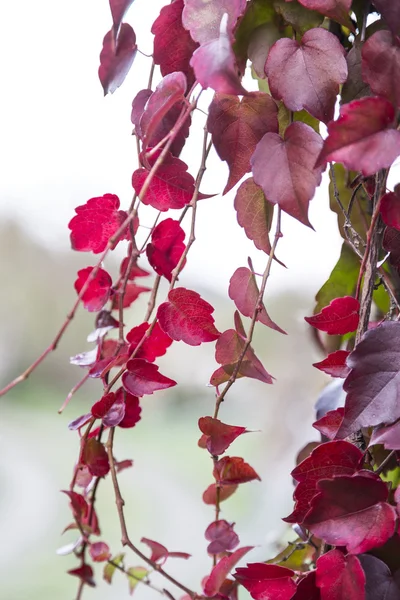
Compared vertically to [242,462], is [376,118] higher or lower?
higher

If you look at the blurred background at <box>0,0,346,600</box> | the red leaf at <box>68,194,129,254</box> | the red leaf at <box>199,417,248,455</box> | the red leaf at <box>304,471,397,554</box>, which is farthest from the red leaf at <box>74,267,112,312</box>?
the blurred background at <box>0,0,346,600</box>

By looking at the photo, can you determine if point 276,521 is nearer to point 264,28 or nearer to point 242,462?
point 242,462

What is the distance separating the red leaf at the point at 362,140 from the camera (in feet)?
0.91

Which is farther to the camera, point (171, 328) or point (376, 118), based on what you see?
point (171, 328)

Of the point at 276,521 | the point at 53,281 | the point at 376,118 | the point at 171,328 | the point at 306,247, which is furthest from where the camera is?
the point at 53,281

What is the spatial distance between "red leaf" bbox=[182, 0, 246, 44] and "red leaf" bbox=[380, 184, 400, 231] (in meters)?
0.13

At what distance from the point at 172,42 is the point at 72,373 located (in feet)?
2.81

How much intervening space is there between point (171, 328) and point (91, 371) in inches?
3.6

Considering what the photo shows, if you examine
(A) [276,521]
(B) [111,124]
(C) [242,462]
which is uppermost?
(B) [111,124]

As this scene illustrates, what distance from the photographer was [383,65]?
12.4 inches

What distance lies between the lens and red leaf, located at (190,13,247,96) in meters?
0.26

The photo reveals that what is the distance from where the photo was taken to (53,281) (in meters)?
1.23

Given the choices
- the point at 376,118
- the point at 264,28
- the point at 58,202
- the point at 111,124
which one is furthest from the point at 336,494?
the point at 58,202

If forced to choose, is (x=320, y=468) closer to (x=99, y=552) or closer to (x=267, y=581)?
(x=267, y=581)
